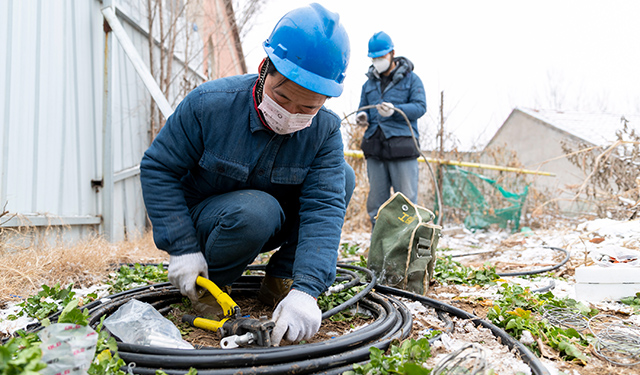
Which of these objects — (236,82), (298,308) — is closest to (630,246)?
(298,308)

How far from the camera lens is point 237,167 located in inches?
78.9

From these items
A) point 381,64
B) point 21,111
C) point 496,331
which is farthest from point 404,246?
point 21,111

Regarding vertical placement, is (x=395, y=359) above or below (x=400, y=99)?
below

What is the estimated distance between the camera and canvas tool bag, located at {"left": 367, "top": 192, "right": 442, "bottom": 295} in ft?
8.82

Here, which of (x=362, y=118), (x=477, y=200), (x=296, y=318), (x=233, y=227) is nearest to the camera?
(x=296, y=318)

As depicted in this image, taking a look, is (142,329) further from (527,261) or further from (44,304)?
(527,261)

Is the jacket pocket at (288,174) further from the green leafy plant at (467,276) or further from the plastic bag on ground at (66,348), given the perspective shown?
the green leafy plant at (467,276)

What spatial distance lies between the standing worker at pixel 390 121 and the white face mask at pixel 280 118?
260cm

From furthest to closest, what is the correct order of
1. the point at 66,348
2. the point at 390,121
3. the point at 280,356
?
the point at 390,121, the point at 280,356, the point at 66,348

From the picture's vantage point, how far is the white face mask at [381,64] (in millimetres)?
4551

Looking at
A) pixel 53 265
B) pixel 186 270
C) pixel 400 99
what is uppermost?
pixel 400 99

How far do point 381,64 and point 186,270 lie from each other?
3404 mm

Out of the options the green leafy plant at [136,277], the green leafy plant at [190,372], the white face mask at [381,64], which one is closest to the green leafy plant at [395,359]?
the green leafy plant at [190,372]

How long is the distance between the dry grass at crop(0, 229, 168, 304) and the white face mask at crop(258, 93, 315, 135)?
159 cm
